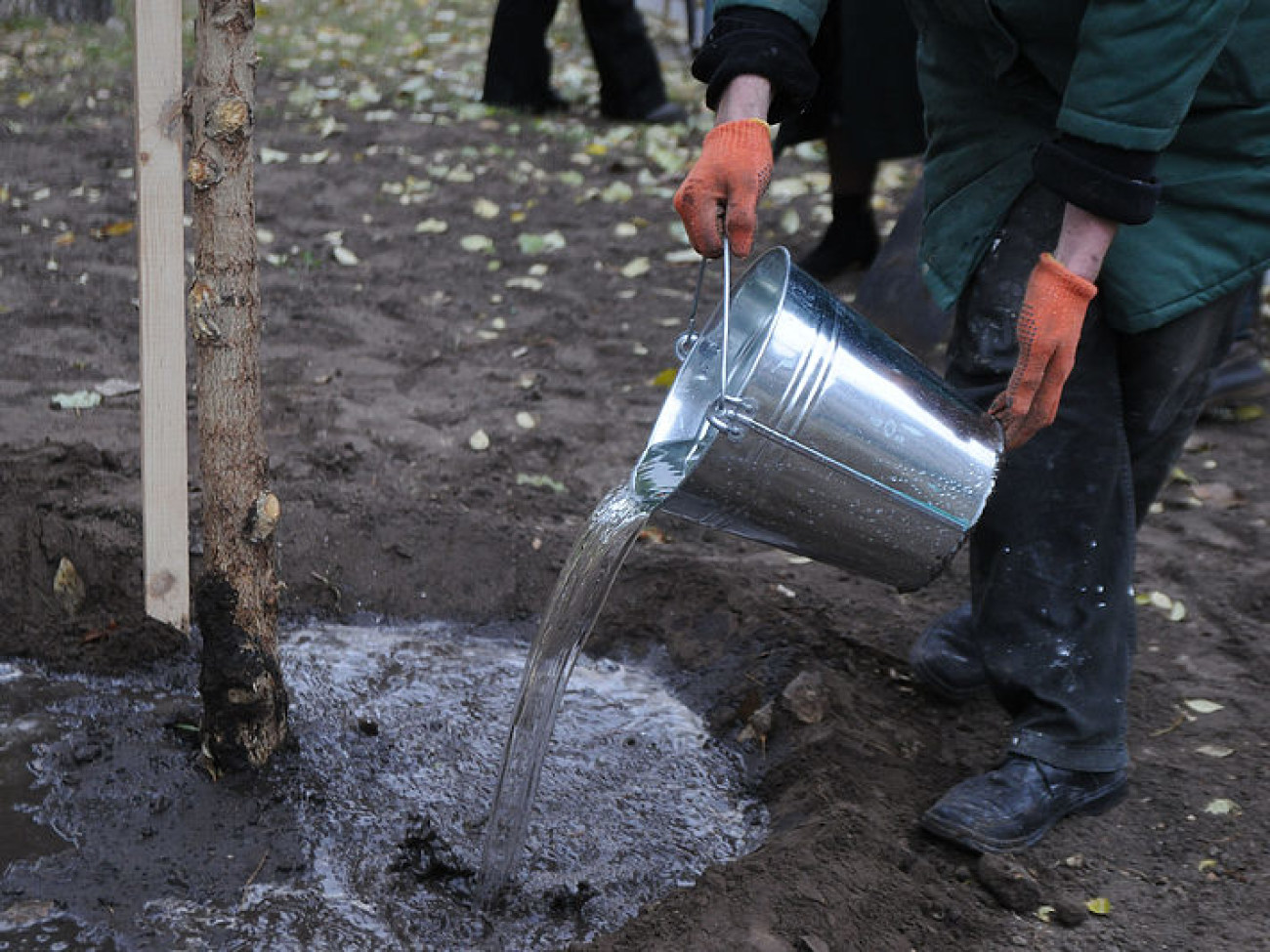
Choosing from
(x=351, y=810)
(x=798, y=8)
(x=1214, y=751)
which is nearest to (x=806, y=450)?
(x=798, y=8)

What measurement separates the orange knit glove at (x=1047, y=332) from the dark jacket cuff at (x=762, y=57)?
48 cm

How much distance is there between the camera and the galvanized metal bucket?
179cm

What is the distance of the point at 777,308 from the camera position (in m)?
1.78

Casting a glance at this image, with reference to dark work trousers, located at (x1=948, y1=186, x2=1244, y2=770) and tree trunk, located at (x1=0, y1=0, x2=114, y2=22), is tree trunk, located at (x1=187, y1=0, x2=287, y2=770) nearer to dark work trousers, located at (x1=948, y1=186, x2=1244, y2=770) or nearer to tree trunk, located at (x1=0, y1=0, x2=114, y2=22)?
dark work trousers, located at (x1=948, y1=186, x2=1244, y2=770)

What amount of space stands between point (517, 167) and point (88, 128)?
1.91 meters

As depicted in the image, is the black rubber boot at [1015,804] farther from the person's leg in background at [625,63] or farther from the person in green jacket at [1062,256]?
the person's leg in background at [625,63]

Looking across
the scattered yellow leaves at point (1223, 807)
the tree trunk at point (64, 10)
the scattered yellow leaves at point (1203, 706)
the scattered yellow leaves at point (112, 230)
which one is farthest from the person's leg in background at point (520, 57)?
the scattered yellow leaves at point (1223, 807)

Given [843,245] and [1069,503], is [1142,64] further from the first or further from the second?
[843,245]

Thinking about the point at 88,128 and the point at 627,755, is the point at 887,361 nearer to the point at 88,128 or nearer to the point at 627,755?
the point at 627,755

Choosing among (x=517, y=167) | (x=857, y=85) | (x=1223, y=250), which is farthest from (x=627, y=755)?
(x=517, y=167)

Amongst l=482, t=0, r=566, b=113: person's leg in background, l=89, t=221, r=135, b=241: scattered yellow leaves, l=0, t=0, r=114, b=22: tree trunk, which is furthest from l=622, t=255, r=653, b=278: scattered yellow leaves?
l=0, t=0, r=114, b=22: tree trunk

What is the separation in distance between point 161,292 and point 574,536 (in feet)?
3.90

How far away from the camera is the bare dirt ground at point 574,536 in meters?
2.12

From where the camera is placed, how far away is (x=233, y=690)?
2.27 meters
